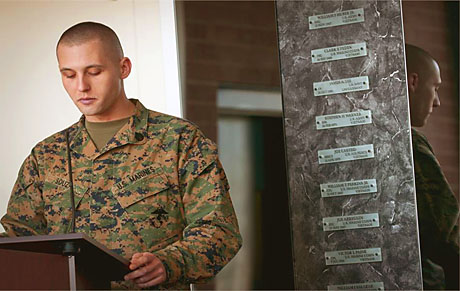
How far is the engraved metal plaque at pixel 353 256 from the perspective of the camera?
4.07m

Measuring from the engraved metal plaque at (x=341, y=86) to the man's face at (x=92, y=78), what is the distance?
3.38 feet

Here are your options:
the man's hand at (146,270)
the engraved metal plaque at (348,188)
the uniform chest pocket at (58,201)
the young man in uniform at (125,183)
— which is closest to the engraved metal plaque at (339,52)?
the engraved metal plaque at (348,188)

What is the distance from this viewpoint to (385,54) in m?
4.15

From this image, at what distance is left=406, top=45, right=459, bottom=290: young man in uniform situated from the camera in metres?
4.05

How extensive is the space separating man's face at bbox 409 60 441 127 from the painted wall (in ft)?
3.26

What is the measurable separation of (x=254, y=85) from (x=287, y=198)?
53 centimetres

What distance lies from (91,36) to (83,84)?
255 millimetres

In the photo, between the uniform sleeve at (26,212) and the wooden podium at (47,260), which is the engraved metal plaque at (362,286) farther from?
the wooden podium at (47,260)

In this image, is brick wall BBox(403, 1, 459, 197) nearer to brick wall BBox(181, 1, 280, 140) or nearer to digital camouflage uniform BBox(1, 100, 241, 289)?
brick wall BBox(181, 1, 280, 140)

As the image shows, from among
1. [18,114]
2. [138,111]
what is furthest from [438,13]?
[18,114]

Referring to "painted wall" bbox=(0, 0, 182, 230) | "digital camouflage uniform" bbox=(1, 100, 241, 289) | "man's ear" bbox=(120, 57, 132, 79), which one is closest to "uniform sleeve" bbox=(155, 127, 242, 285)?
"digital camouflage uniform" bbox=(1, 100, 241, 289)

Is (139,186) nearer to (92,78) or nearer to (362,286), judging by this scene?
(92,78)

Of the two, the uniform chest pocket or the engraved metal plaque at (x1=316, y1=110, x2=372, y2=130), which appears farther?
the engraved metal plaque at (x1=316, y1=110, x2=372, y2=130)

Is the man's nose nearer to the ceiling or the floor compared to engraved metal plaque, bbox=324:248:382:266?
nearer to the ceiling
